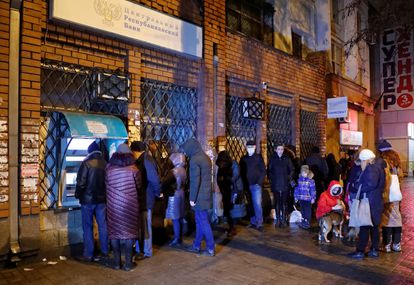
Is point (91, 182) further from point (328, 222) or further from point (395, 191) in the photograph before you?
point (395, 191)

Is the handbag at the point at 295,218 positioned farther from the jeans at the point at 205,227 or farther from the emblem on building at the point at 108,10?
the emblem on building at the point at 108,10

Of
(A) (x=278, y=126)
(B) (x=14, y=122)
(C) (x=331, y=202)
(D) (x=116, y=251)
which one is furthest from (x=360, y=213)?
(A) (x=278, y=126)

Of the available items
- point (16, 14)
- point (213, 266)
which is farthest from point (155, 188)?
point (16, 14)

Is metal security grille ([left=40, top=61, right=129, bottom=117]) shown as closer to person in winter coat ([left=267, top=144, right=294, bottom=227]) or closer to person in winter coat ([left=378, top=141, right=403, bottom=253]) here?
person in winter coat ([left=267, top=144, right=294, bottom=227])

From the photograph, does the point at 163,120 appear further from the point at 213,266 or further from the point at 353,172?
the point at 353,172

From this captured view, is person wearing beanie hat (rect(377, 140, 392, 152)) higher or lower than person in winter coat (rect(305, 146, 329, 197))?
higher

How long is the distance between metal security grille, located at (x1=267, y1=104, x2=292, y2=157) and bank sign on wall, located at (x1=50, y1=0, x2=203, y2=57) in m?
3.61

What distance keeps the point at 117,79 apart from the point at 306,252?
4356 millimetres

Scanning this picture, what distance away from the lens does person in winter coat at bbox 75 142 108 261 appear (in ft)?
18.0

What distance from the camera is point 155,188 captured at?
575cm

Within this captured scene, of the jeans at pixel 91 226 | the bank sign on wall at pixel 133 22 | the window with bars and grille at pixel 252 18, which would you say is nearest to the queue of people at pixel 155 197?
the jeans at pixel 91 226

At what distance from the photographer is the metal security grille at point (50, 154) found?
5.89 metres

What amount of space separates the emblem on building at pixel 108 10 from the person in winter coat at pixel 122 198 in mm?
2551

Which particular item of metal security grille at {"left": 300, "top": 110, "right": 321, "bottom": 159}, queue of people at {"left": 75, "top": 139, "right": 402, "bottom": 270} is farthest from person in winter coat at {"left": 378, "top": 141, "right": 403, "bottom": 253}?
metal security grille at {"left": 300, "top": 110, "right": 321, "bottom": 159}
